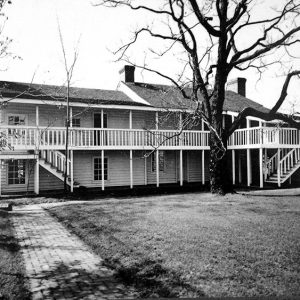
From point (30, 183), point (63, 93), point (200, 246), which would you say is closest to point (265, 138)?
point (63, 93)

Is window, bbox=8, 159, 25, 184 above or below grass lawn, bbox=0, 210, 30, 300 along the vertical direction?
above

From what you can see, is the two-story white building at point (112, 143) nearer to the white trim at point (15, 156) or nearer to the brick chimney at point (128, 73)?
the white trim at point (15, 156)

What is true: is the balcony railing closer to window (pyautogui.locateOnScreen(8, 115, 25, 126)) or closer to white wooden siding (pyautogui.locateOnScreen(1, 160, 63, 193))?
window (pyautogui.locateOnScreen(8, 115, 25, 126))

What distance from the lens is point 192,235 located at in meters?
8.32

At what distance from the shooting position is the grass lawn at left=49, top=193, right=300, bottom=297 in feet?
17.8

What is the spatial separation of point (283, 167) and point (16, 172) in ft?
60.7

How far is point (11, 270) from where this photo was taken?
6.31 meters

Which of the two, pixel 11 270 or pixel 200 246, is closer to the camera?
pixel 11 270

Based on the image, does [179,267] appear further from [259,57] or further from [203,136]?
[203,136]

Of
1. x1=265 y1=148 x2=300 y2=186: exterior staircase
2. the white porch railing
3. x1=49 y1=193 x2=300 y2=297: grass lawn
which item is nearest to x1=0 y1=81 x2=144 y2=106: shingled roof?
the white porch railing

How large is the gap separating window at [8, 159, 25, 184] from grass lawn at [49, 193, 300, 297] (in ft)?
29.6

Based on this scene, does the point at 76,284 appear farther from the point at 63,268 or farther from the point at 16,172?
the point at 16,172

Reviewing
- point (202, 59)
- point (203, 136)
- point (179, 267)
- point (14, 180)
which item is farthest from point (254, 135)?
point (179, 267)

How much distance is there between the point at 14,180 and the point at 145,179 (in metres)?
9.07
